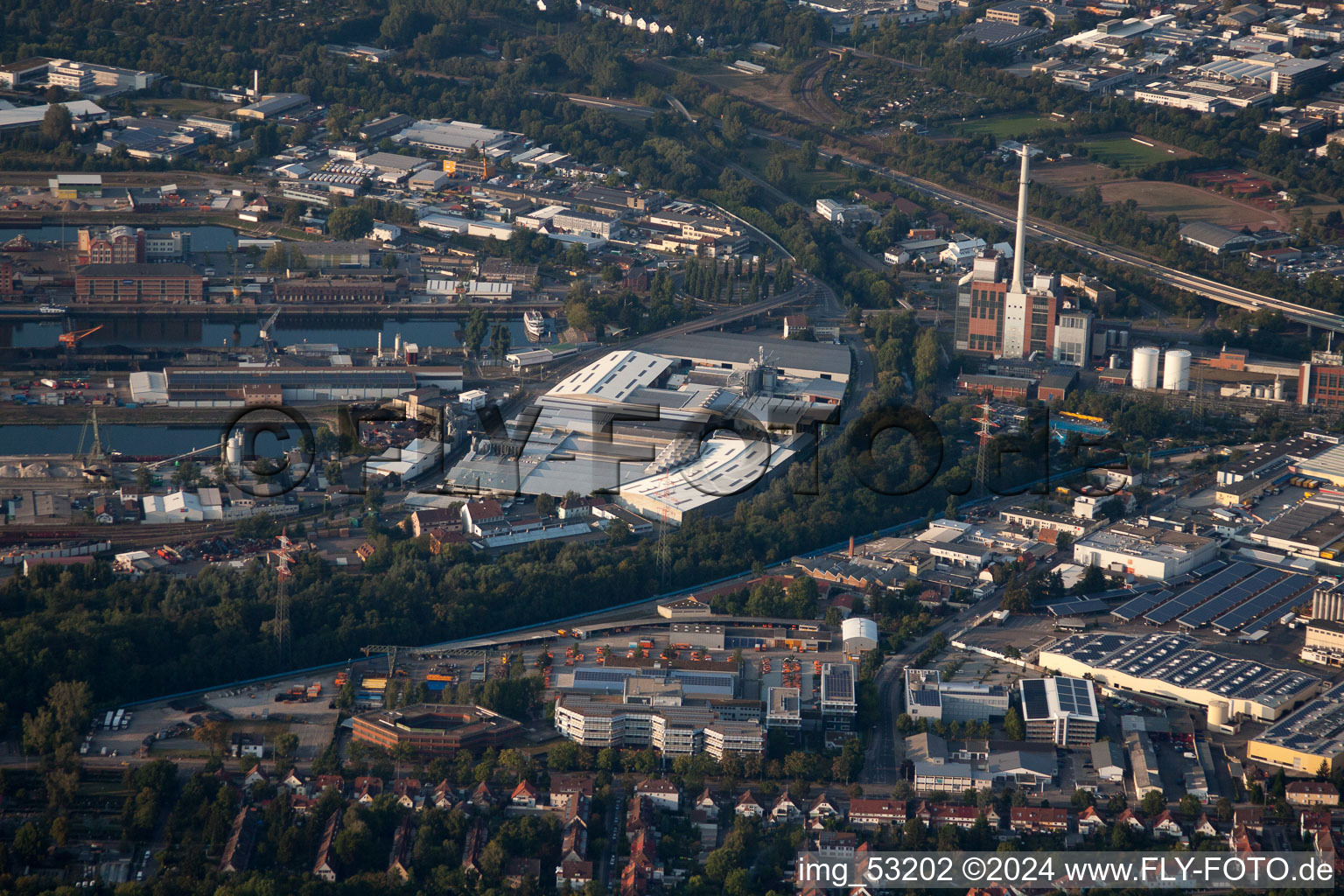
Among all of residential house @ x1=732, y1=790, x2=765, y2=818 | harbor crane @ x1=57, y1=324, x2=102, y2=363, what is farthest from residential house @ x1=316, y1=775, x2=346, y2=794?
harbor crane @ x1=57, y1=324, x2=102, y2=363

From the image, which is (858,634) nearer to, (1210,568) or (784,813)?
(784,813)

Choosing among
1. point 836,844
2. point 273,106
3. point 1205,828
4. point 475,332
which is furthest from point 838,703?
point 273,106

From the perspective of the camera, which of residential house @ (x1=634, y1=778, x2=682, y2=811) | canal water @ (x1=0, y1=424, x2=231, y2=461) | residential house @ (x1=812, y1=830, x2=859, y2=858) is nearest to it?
residential house @ (x1=812, y1=830, x2=859, y2=858)

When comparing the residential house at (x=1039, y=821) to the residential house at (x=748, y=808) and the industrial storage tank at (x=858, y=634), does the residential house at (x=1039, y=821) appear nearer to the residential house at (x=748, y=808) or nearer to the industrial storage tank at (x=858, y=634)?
the residential house at (x=748, y=808)

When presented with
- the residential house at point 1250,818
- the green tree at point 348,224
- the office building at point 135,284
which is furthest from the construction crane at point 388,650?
the green tree at point 348,224

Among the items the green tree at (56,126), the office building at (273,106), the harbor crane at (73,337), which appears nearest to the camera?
the harbor crane at (73,337)

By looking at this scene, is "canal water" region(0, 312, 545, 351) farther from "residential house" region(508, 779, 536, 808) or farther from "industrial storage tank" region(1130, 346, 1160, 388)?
"residential house" region(508, 779, 536, 808)
